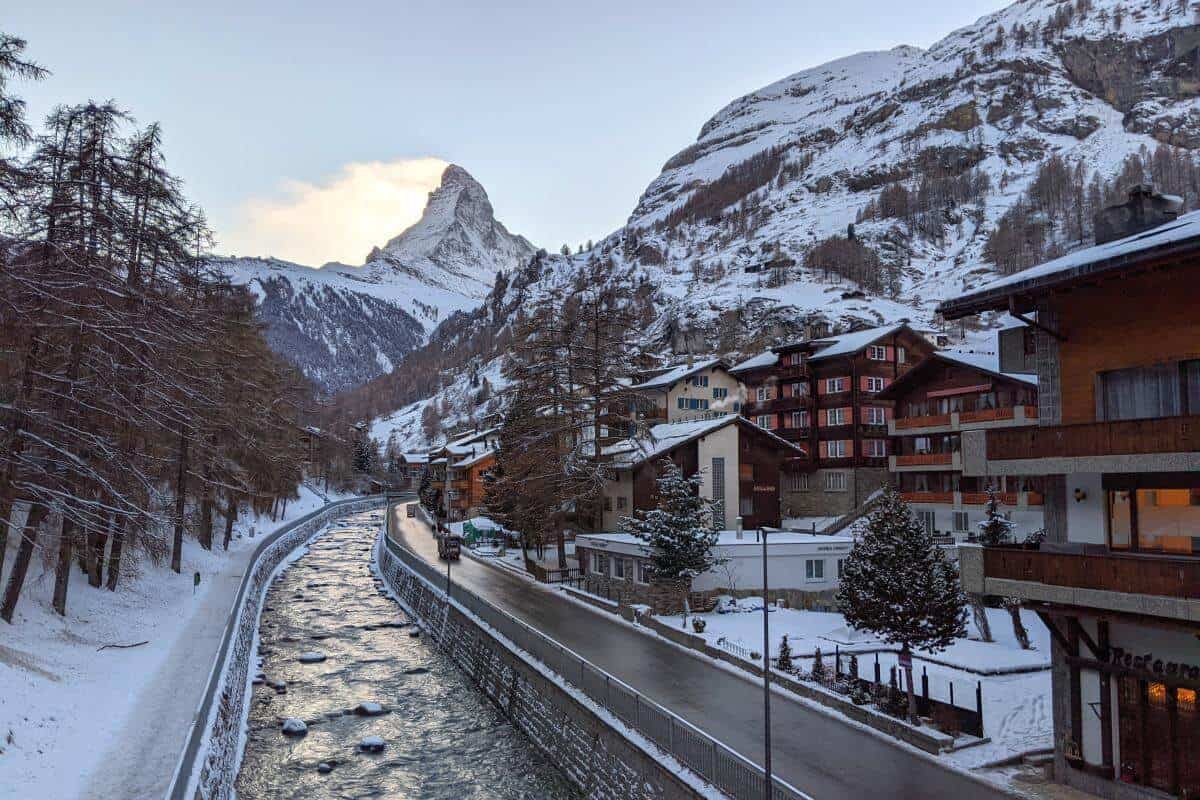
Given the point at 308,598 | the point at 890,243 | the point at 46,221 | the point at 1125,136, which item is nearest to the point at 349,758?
the point at 46,221

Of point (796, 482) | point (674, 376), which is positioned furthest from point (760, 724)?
point (674, 376)

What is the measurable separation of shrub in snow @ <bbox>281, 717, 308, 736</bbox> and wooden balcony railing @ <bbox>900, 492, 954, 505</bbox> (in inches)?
1505

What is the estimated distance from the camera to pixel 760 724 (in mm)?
21438

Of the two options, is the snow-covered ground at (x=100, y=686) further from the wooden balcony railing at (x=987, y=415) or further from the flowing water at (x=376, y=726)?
the wooden balcony railing at (x=987, y=415)

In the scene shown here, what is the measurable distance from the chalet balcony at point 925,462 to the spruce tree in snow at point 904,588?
2958cm

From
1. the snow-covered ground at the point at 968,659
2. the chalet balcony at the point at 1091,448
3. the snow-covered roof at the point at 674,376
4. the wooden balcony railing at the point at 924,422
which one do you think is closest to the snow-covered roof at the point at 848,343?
the wooden balcony railing at the point at 924,422

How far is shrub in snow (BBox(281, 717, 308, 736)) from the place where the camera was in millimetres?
28359

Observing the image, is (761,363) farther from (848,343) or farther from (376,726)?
(376,726)

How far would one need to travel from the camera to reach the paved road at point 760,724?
1733 centimetres

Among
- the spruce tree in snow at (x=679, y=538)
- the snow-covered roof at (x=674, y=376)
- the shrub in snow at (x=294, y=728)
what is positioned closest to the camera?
the shrub in snow at (x=294, y=728)

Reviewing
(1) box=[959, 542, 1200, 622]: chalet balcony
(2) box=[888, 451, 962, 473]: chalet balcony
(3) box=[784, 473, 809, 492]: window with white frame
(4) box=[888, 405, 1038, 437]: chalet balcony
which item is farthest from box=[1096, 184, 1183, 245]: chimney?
(3) box=[784, 473, 809, 492]: window with white frame

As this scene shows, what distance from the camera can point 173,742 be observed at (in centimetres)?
1953

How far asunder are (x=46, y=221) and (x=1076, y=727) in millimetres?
30715

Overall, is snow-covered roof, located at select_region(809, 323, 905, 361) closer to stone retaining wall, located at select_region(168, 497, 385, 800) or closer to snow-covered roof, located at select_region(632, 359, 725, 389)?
snow-covered roof, located at select_region(632, 359, 725, 389)
